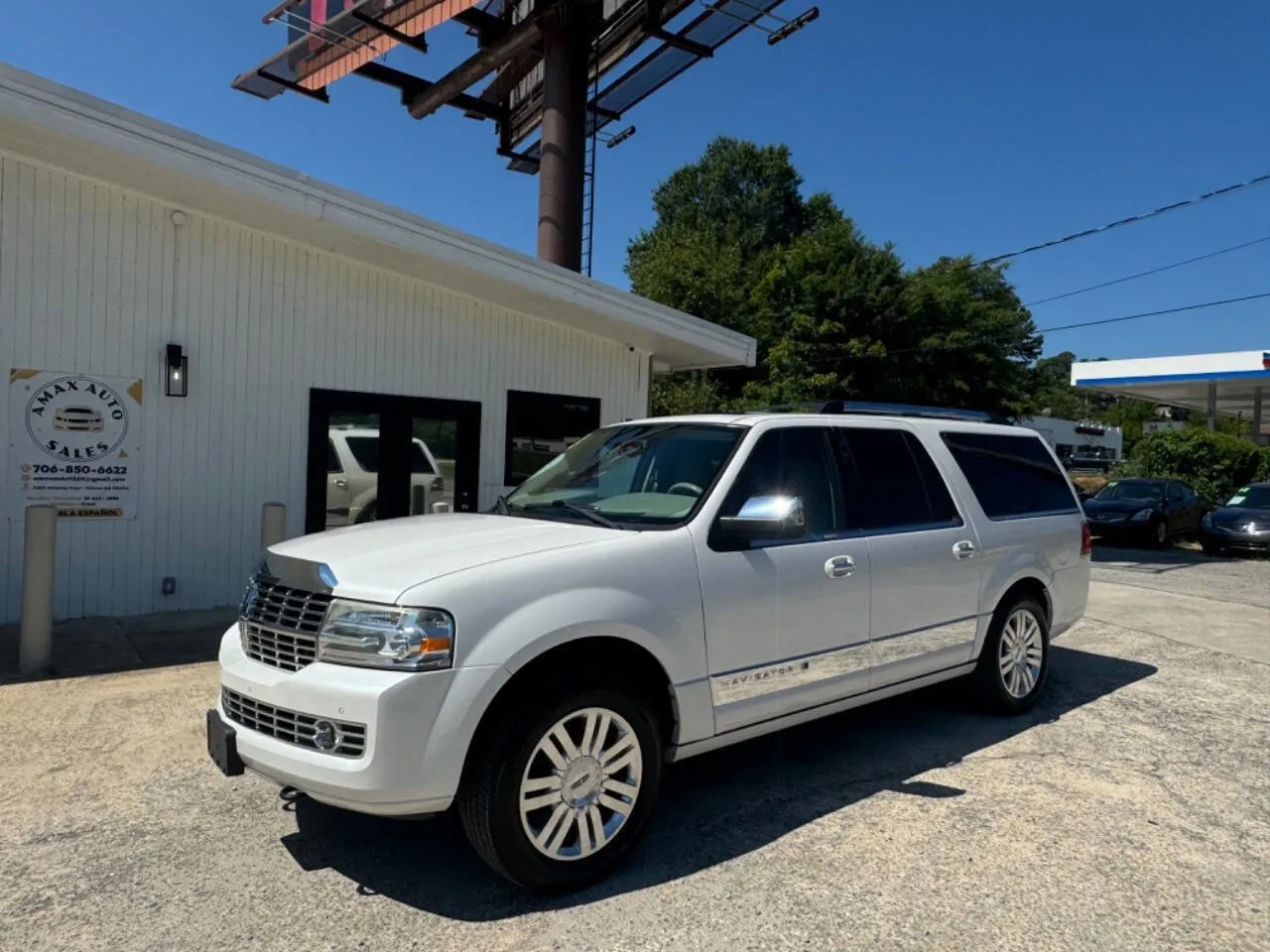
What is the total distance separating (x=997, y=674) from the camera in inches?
212

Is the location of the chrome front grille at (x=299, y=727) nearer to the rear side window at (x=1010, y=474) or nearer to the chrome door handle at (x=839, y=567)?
the chrome door handle at (x=839, y=567)

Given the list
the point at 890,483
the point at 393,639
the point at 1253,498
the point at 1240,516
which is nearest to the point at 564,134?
the point at 890,483

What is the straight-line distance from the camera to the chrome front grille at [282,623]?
3.22m

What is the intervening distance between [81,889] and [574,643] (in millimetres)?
2051

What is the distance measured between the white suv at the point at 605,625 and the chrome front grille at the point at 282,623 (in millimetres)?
11

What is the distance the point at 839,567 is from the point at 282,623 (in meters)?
2.50

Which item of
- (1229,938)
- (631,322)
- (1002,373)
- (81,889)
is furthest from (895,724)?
(1002,373)

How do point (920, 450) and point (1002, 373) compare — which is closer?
point (920, 450)

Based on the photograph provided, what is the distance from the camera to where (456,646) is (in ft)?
9.89

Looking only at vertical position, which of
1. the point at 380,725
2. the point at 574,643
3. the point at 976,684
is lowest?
the point at 976,684

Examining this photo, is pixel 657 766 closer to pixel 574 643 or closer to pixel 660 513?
pixel 574 643

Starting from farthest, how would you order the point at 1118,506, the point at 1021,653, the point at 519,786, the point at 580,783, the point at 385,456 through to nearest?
the point at 1118,506 → the point at 385,456 → the point at 1021,653 → the point at 580,783 → the point at 519,786

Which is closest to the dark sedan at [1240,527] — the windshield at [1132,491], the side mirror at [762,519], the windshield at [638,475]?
the windshield at [1132,491]

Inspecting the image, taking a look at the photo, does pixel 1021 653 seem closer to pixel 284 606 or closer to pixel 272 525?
pixel 284 606
